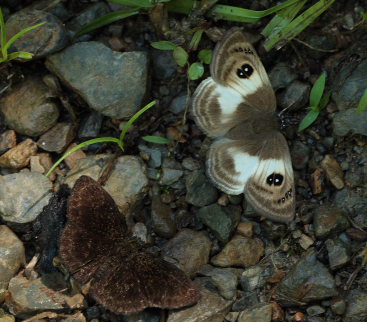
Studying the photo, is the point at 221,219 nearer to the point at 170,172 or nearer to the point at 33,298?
the point at 170,172

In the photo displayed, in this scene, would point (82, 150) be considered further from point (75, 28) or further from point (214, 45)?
point (214, 45)

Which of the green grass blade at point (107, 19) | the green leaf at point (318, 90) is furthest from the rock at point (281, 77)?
the green grass blade at point (107, 19)

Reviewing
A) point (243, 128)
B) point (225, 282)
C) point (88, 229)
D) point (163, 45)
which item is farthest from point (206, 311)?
point (163, 45)

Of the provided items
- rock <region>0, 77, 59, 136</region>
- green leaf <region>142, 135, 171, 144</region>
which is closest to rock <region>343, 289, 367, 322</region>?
green leaf <region>142, 135, 171, 144</region>

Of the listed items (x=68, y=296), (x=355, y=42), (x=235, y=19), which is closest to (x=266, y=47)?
(x=235, y=19)

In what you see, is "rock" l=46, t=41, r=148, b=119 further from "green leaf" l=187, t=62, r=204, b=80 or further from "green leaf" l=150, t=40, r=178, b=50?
"green leaf" l=187, t=62, r=204, b=80

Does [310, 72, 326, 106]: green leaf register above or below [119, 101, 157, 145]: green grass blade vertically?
below
